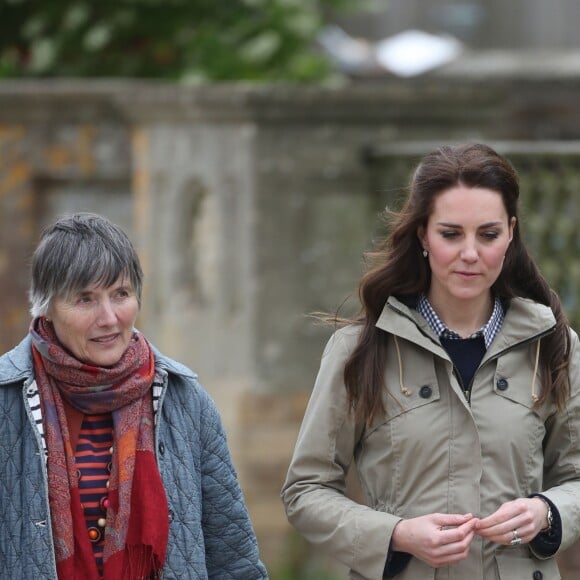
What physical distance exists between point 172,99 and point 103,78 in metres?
2.01

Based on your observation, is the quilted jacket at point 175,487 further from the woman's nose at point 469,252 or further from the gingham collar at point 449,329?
the woman's nose at point 469,252

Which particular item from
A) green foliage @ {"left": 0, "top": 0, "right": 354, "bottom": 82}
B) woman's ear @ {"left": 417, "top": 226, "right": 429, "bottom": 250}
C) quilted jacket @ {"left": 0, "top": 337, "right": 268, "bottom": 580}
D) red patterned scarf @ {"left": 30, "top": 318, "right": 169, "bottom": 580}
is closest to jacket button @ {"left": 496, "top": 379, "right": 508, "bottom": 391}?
woman's ear @ {"left": 417, "top": 226, "right": 429, "bottom": 250}

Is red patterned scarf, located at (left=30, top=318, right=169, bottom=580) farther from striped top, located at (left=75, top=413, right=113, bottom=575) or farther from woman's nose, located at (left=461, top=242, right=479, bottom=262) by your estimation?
woman's nose, located at (left=461, top=242, right=479, bottom=262)

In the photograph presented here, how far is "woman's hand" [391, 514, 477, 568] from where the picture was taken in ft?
11.0

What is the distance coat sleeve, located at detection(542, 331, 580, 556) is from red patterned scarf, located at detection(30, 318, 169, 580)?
910 millimetres

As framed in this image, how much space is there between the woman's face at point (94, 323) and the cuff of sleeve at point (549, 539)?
1014 millimetres

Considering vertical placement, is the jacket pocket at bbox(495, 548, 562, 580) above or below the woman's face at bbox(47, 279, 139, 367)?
below

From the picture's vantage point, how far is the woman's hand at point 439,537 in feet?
11.0

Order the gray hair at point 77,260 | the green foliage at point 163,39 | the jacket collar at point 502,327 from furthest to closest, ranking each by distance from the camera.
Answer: the green foliage at point 163,39
the jacket collar at point 502,327
the gray hair at point 77,260

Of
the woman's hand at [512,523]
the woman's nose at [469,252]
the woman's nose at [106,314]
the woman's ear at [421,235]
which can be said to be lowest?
the woman's hand at [512,523]

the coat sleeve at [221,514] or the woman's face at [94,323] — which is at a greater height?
the woman's face at [94,323]

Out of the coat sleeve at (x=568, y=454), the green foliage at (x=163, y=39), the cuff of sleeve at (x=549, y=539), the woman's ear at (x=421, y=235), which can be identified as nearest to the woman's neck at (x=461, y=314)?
the woman's ear at (x=421, y=235)

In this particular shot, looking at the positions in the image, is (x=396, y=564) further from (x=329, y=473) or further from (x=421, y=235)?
(x=421, y=235)

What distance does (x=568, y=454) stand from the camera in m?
3.64
